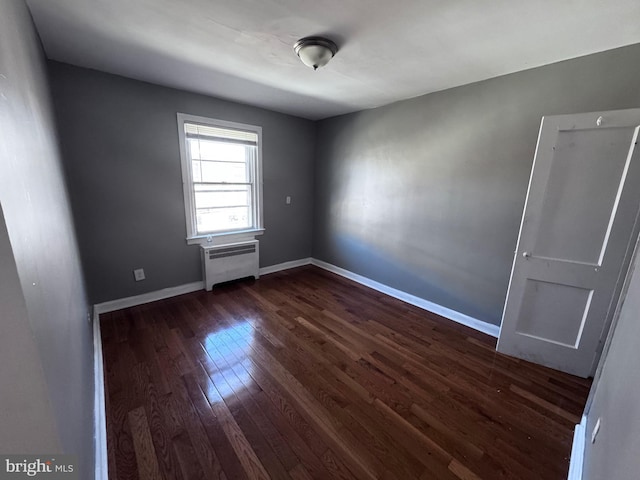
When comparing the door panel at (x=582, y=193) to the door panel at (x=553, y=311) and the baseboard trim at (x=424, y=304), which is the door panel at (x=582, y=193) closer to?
the door panel at (x=553, y=311)

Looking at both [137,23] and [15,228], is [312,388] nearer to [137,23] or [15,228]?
[15,228]

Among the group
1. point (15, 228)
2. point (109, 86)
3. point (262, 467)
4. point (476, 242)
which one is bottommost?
point (262, 467)

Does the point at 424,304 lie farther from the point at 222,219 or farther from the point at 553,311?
the point at 222,219

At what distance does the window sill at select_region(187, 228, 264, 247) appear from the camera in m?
3.21

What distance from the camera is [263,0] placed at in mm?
1393

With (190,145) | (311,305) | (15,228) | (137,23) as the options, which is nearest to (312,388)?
(311,305)

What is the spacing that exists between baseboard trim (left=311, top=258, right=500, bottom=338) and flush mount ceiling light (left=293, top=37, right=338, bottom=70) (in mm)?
2613

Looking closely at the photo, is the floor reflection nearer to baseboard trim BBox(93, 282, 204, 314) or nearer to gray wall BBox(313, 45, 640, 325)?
baseboard trim BBox(93, 282, 204, 314)

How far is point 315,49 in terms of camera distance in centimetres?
176

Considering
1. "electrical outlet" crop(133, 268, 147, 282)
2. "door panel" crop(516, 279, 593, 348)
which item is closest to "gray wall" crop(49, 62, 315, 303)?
"electrical outlet" crop(133, 268, 147, 282)

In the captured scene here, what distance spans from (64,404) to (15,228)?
1.86 feet

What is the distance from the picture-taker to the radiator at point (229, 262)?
10.6ft

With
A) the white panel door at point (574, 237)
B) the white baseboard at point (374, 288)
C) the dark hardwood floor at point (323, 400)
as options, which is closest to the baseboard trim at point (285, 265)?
the white baseboard at point (374, 288)

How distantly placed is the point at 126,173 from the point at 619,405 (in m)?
3.82
